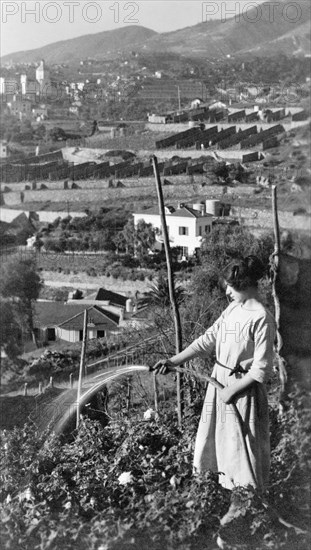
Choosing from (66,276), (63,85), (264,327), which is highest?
(63,85)

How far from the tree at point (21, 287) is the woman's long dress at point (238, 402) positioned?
1886mm

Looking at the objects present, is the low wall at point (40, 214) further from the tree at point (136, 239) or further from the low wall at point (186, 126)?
the low wall at point (186, 126)

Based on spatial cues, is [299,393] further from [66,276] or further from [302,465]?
[66,276]

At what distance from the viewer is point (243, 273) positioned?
1.92 m

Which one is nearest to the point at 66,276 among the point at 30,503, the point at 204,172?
the point at 30,503

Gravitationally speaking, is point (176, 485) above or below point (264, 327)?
below

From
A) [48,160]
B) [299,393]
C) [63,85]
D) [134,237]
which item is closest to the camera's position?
[299,393]

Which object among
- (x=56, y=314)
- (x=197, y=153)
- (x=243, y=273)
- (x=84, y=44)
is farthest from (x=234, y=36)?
(x=197, y=153)

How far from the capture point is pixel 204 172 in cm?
1376

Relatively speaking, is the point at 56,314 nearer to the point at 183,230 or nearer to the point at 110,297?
the point at 183,230

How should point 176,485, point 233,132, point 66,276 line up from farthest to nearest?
1. point 233,132
2. point 66,276
3. point 176,485

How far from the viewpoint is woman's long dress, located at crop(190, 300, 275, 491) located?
1913 mm

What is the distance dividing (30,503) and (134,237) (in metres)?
5.47

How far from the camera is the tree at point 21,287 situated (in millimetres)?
3892
